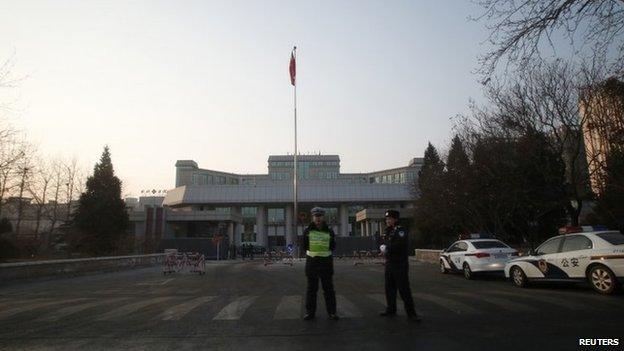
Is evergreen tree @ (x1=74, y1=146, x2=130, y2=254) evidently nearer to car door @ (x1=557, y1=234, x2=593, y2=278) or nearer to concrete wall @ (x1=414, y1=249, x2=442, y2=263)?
concrete wall @ (x1=414, y1=249, x2=442, y2=263)

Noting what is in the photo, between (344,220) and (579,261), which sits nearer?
(579,261)

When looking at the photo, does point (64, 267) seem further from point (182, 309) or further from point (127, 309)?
point (182, 309)

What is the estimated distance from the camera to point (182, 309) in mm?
10047

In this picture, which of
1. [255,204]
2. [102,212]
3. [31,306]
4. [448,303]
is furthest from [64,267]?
[255,204]

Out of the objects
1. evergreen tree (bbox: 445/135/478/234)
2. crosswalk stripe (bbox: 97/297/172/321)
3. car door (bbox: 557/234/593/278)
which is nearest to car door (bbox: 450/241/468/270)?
car door (bbox: 557/234/593/278)

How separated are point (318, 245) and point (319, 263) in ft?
1.00

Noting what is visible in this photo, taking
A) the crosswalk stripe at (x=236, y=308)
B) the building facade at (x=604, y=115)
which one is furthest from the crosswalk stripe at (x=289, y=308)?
the building facade at (x=604, y=115)

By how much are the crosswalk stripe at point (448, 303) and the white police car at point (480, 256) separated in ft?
21.8

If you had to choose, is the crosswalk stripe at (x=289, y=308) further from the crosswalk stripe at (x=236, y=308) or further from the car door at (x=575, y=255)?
the car door at (x=575, y=255)

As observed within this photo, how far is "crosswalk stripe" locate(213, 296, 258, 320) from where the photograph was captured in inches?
352

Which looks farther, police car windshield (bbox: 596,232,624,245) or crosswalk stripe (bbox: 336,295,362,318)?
police car windshield (bbox: 596,232,624,245)

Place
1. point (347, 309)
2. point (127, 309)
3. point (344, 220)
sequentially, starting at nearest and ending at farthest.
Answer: point (347, 309) → point (127, 309) → point (344, 220)

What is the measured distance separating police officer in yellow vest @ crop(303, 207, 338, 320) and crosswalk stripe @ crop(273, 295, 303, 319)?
49 centimetres

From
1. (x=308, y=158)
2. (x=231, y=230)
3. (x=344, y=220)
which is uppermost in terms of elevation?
(x=308, y=158)
